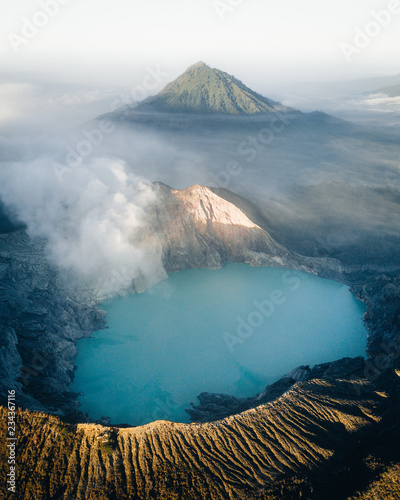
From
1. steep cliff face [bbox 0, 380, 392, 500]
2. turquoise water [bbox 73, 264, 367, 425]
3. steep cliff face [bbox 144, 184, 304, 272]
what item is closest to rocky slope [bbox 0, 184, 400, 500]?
steep cliff face [bbox 0, 380, 392, 500]

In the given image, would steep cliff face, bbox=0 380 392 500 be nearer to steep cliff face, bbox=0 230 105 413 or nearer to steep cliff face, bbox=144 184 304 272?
steep cliff face, bbox=0 230 105 413

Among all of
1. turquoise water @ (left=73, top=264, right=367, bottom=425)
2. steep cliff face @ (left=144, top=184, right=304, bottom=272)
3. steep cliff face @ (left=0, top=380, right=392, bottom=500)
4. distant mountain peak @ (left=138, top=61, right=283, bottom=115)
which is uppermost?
distant mountain peak @ (left=138, top=61, right=283, bottom=115)

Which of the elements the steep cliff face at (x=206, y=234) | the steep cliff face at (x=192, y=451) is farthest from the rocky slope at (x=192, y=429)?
the steep cliff face at (x=206, y=234)

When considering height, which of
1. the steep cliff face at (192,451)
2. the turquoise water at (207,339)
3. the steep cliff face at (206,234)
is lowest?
the turquoise water at (207,339)

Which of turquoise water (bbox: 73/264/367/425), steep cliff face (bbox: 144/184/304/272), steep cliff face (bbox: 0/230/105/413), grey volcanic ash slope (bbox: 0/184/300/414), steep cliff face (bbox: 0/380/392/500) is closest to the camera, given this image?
steep cliff face (bbox: 0/380/392/500)

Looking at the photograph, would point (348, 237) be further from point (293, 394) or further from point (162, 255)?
point (293, 394)

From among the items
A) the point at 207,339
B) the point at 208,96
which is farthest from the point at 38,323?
the point at 208,96

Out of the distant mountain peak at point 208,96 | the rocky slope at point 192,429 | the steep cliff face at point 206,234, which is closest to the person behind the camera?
the rocky slope at point 192,429

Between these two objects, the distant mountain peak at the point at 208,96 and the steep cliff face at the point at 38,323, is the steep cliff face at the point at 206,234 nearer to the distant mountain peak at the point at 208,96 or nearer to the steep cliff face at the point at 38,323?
the steep cliff face at the point at 38,323
